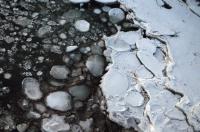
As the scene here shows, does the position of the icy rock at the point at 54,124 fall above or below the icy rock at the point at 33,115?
below

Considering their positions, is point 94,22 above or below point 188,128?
above

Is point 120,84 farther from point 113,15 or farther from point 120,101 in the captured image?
point 113,15

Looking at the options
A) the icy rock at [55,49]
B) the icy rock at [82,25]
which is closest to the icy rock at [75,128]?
the icy rock at [55,49]

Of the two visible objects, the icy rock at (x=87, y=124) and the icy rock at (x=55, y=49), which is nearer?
the icy rock at (x=87, y=124)

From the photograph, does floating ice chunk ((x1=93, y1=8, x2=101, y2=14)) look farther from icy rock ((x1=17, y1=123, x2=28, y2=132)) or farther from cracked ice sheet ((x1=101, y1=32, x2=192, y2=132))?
icy rock ((x1=17, y1=123, x2=28, y2=132))

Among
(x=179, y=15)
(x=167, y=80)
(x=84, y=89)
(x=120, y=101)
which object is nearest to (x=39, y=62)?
(x=84, y=89)

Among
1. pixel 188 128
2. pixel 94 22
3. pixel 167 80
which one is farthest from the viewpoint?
pixel 94 22

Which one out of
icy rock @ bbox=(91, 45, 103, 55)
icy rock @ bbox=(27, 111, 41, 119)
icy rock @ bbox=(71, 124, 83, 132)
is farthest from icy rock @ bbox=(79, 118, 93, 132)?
icy rock @ bbox=(91, 45, 103, 55)

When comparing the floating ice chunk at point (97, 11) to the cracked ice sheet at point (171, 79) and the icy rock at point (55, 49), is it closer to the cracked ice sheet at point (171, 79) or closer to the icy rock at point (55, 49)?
the cracked ice sheet at point (171, 79)
